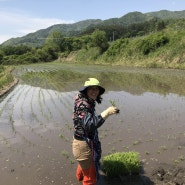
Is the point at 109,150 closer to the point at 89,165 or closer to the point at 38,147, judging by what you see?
the point at 38,147

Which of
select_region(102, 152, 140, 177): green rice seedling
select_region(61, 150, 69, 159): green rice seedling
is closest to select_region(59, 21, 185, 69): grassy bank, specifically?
select_region(61, 150, 69, 159): green rice seedling

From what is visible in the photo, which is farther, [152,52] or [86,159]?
[152,52]

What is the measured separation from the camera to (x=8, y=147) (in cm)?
862

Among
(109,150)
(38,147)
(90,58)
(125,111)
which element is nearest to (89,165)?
(109,150)

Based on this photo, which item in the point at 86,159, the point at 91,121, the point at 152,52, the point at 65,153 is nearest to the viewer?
the point at 91,121

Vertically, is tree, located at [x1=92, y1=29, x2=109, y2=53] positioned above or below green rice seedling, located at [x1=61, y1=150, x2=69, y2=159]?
above

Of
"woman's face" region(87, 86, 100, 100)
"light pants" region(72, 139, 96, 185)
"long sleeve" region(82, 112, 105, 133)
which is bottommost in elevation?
"light pants" region(72, 139, 96, 185)

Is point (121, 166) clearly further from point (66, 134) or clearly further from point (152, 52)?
point (152, 52)

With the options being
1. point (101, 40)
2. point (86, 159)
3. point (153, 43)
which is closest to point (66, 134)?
point (86, 159)

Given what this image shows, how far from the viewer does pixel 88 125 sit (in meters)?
4.59

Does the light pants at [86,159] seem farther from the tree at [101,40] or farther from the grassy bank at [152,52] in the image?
the tree at [101,40]

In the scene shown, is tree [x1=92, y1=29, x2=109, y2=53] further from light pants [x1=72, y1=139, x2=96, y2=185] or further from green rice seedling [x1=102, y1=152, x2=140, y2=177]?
light pants [x1=72, y1=139, x2=96, y2=185]

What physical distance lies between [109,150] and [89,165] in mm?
2838

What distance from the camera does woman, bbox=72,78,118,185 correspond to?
4598mm
